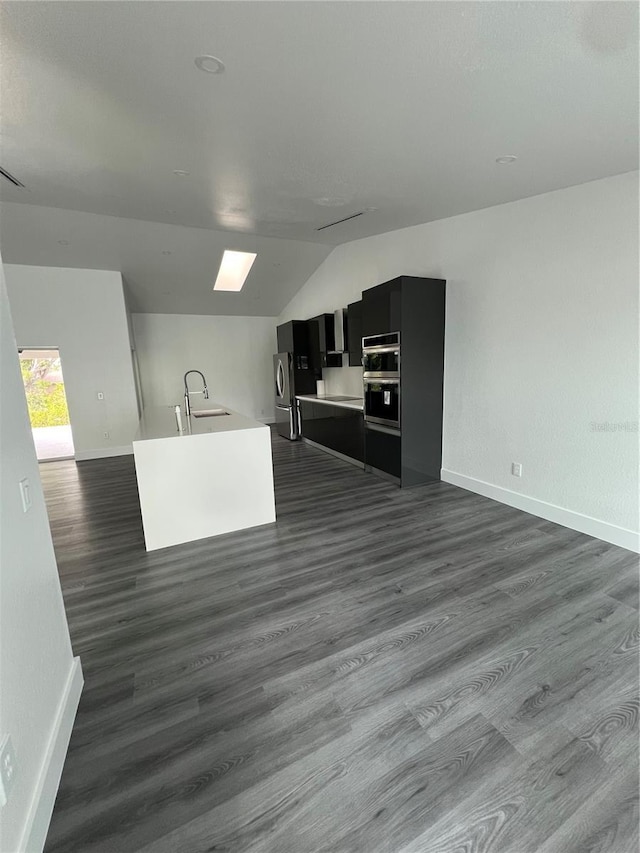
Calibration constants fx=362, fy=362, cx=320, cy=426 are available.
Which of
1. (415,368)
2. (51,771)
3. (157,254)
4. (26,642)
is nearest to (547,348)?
(415,368)

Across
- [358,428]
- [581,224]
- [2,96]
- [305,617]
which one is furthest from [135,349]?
[581,224]

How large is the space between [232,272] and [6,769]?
23.5 feet

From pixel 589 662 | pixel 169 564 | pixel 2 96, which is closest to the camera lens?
pixel 589 662

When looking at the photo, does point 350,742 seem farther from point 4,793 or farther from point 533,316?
point 533,316

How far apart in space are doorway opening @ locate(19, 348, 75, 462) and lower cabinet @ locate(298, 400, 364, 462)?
3879 millimetres

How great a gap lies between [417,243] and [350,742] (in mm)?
4543

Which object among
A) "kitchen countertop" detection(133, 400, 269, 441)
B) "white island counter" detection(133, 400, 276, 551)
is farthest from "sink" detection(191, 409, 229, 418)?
"white island counter" detection(133, 400, 276, 551)

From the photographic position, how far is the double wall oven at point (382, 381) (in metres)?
3.98

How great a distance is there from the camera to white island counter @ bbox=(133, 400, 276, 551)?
9.49 feet

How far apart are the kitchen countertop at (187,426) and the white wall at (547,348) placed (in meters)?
2.28

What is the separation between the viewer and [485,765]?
1312 mm

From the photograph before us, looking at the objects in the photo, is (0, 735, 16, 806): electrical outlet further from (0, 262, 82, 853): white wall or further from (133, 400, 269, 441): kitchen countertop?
(133, 400, 269, 441): kitchen countertop

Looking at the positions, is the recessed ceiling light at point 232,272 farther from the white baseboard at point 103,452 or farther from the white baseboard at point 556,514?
the white baseboard at point 556,514

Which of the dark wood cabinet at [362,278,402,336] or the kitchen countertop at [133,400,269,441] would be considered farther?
the dark wood cabinet at [362,278,402,336]
